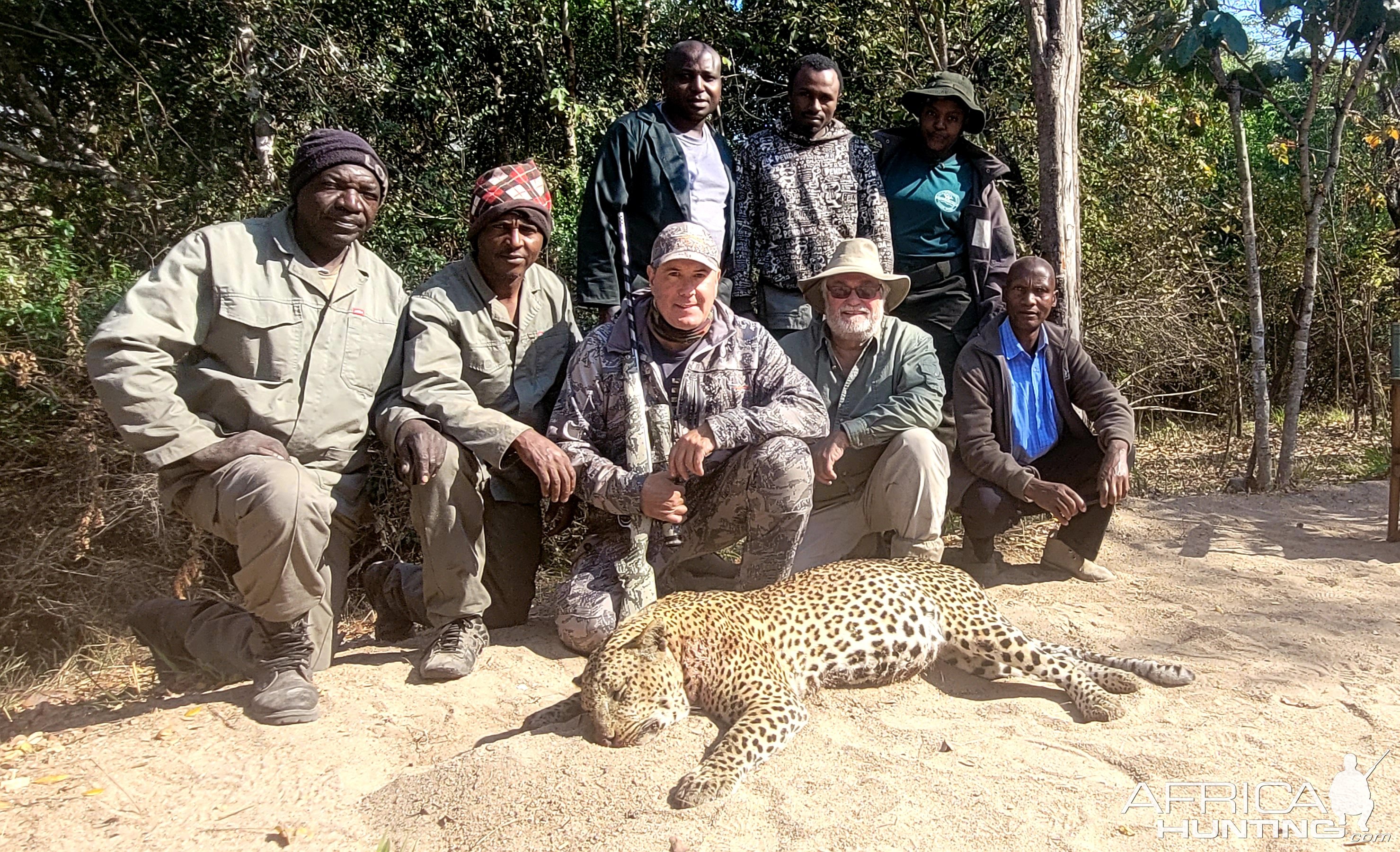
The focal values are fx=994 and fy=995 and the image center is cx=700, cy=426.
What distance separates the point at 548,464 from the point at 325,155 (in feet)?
4.54

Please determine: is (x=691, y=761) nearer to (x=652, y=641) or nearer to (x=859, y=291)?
(x=652, y=641)

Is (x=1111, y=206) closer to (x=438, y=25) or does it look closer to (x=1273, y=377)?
(x=1273, y=377)

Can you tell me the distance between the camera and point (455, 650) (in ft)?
12.0

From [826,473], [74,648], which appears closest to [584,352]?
[826,473]

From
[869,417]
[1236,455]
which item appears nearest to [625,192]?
[869,417]

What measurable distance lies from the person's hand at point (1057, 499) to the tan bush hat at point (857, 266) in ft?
3.55

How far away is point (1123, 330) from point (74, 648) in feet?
24.0

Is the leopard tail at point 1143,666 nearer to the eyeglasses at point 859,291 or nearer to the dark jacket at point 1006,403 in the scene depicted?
the dark jacket at point 1006,403

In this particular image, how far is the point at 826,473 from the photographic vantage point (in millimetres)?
4184

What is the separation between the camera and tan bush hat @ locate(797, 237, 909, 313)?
429 centimetres

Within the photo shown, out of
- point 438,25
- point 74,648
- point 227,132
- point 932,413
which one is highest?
point 438,25

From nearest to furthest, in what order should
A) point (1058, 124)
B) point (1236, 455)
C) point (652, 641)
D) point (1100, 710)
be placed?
point (652, 641), point (1100, 710), point (1058, 124), point (1236, 455)

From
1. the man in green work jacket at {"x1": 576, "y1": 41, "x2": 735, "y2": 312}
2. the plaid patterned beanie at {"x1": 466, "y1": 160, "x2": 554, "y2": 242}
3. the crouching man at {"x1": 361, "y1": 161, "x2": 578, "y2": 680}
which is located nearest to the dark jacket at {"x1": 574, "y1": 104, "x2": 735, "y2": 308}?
the man in green work jacket at {"x1": 576, "y1": 41, "x2": 735, "y2": 312}

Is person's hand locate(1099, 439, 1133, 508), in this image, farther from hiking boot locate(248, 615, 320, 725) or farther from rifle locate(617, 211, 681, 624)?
hiking boot locate(248, 615, 320, 725)
